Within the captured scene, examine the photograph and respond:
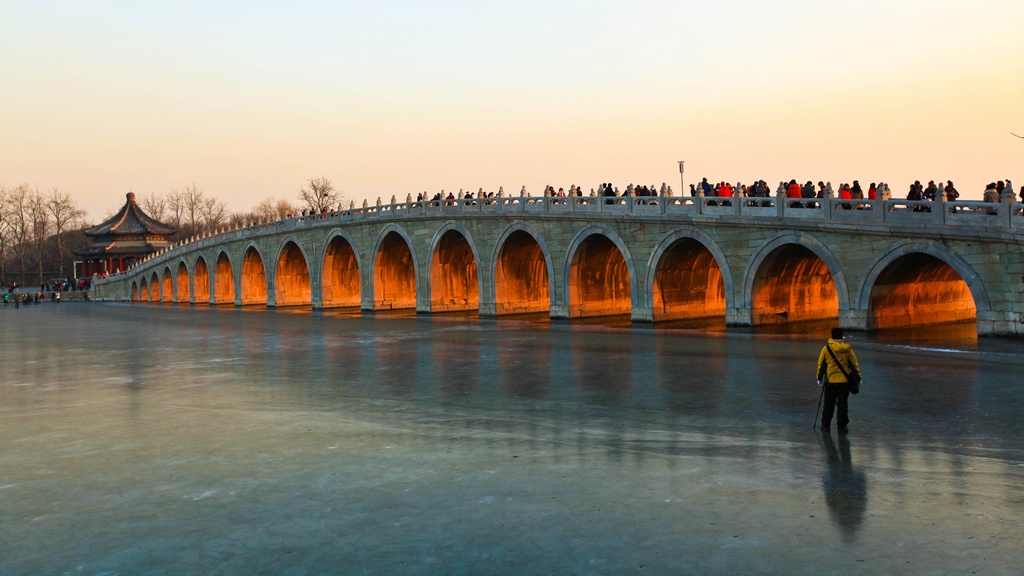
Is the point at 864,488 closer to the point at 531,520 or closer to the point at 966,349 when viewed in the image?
the point at 531,520

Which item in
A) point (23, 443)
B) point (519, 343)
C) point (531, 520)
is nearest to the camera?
point (531, 520)

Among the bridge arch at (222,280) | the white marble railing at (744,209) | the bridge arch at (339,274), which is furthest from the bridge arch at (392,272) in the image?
the bridge arch at (222,280)

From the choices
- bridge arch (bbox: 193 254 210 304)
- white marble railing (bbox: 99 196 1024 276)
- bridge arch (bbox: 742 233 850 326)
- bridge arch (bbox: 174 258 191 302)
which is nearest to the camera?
white marble railing (bbox: 99 196 1024 276)

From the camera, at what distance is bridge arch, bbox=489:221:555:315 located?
36812mm

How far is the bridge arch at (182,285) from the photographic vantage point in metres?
71.6

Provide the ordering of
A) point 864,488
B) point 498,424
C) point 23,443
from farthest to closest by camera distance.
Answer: point 498,424 → point 23,443 → point 864,488

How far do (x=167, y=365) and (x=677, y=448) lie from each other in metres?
13.8

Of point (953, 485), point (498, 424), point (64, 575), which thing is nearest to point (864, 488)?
point (953, 485)

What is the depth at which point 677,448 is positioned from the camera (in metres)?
9.58

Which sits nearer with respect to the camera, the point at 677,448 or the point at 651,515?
the point at 651,515

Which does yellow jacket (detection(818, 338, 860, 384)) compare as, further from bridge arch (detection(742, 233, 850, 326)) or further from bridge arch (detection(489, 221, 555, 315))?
bridge arch (detection(489, 221, 555, 315))

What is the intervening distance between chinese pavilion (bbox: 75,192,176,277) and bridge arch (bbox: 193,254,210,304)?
26.2 metres

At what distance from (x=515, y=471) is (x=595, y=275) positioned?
26.5 m

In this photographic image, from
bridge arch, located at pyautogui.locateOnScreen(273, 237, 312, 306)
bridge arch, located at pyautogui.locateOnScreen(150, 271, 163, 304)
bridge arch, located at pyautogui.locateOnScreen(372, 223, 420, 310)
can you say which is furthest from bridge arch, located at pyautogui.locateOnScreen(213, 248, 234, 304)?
bridge arch, located at pyautogui.locateOnScreen(372, 223, 420, 310)
